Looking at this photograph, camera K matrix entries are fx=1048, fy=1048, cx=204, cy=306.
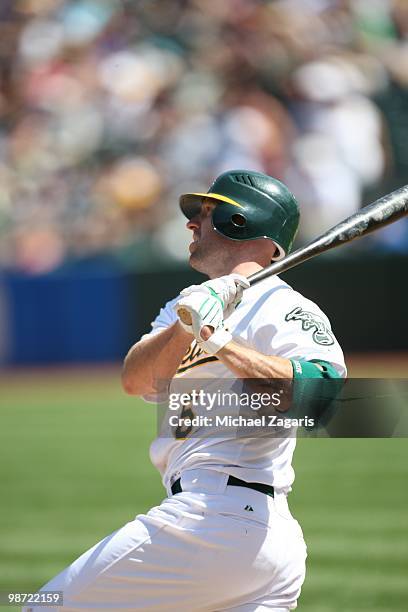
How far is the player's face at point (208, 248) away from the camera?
3174mm

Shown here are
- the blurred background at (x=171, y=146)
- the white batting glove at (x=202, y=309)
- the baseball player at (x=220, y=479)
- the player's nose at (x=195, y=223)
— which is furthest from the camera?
the blurred background at (x=171, y=146)

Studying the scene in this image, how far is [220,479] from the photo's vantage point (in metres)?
2.95

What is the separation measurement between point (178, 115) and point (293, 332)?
12.4 metres

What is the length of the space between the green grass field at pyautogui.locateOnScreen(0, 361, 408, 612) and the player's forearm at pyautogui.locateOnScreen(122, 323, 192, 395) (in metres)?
2.24

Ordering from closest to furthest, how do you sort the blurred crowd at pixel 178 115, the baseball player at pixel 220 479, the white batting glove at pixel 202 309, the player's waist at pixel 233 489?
the white batting glove at pixel 202 309, the baseball player at pixel 220 479, the player's waist at pixel 233 489, the blurred crowd at pixel 178 115

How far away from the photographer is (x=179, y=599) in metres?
2.86

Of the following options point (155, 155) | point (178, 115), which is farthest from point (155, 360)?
point (178, 115)

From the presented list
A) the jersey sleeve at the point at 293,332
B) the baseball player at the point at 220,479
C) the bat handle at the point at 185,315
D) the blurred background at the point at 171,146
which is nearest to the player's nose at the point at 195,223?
the baseball player at the point at 220,479

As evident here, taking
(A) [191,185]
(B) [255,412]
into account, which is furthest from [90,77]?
(B) [255,412]

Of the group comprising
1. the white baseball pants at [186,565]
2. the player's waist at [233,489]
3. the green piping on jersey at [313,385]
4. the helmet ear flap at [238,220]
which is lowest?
the white baseball pants at [186,565]

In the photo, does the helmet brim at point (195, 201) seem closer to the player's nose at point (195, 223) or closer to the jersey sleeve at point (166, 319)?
the player's nose at point (195, 223)

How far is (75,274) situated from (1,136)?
2804 millimetres

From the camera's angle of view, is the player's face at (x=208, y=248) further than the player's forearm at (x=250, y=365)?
Yes

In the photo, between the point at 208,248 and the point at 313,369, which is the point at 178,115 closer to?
the point at 208,248
